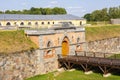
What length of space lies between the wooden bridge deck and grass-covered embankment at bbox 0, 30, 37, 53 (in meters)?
4.95

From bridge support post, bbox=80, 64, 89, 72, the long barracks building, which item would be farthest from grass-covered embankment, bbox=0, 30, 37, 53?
the long barracks building

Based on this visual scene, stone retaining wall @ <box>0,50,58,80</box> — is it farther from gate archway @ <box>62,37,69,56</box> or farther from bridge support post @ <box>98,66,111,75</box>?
bridge support post @ <box>98,66,111,75</box>

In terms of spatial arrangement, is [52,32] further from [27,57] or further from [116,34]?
[116,34]

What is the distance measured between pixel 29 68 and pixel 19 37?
4.15 metres

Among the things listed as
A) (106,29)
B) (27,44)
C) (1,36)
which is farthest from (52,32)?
(106,29)

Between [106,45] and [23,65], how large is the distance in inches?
809

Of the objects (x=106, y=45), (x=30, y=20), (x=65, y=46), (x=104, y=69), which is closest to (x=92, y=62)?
(x=104, y=69)

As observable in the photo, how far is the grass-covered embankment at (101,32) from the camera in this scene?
45984 millimetres

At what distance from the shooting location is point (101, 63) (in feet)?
104

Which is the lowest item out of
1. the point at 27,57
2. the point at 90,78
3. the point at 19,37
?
the point at 90,78

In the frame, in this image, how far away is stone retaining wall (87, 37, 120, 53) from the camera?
146ft

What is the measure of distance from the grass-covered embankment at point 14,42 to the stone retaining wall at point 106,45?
511 inches

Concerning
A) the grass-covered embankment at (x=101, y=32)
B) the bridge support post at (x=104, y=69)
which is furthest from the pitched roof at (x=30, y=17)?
the bridge support post at (x=104, y=69)

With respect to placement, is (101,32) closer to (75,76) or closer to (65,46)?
(65,46)
